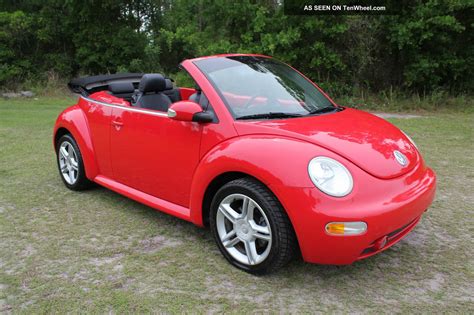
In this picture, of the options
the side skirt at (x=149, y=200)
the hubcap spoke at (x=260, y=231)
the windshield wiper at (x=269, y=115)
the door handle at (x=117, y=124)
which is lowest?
the side skirt at (x=149, y=200)

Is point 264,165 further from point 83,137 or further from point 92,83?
point 92,83

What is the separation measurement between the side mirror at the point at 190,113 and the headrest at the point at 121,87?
6.14ft

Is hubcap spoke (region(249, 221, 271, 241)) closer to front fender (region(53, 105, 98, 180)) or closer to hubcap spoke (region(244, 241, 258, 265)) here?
hubcap spoke (region(244, 241, 258, 265))

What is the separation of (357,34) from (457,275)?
410 inches

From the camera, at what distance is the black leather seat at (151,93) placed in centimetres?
407

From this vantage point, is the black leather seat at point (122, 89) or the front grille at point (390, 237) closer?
the front grille at point (390, 237)

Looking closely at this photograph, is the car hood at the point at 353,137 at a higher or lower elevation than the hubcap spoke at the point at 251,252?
higher

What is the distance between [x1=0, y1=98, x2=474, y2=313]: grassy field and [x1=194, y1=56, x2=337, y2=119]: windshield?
45.6 inches

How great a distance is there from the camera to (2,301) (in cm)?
261

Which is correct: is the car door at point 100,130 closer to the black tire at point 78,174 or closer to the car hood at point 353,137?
the black tire at point 78,174

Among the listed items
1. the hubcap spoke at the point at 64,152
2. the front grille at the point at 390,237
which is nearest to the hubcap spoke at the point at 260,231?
the front grille at the point at 390,237

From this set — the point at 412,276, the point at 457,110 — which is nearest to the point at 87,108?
the point at 412,276

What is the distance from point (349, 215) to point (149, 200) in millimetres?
1871

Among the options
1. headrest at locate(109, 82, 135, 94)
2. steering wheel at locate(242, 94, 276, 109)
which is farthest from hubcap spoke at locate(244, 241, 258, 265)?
headrest at locate(109, 82, 135, 94)
